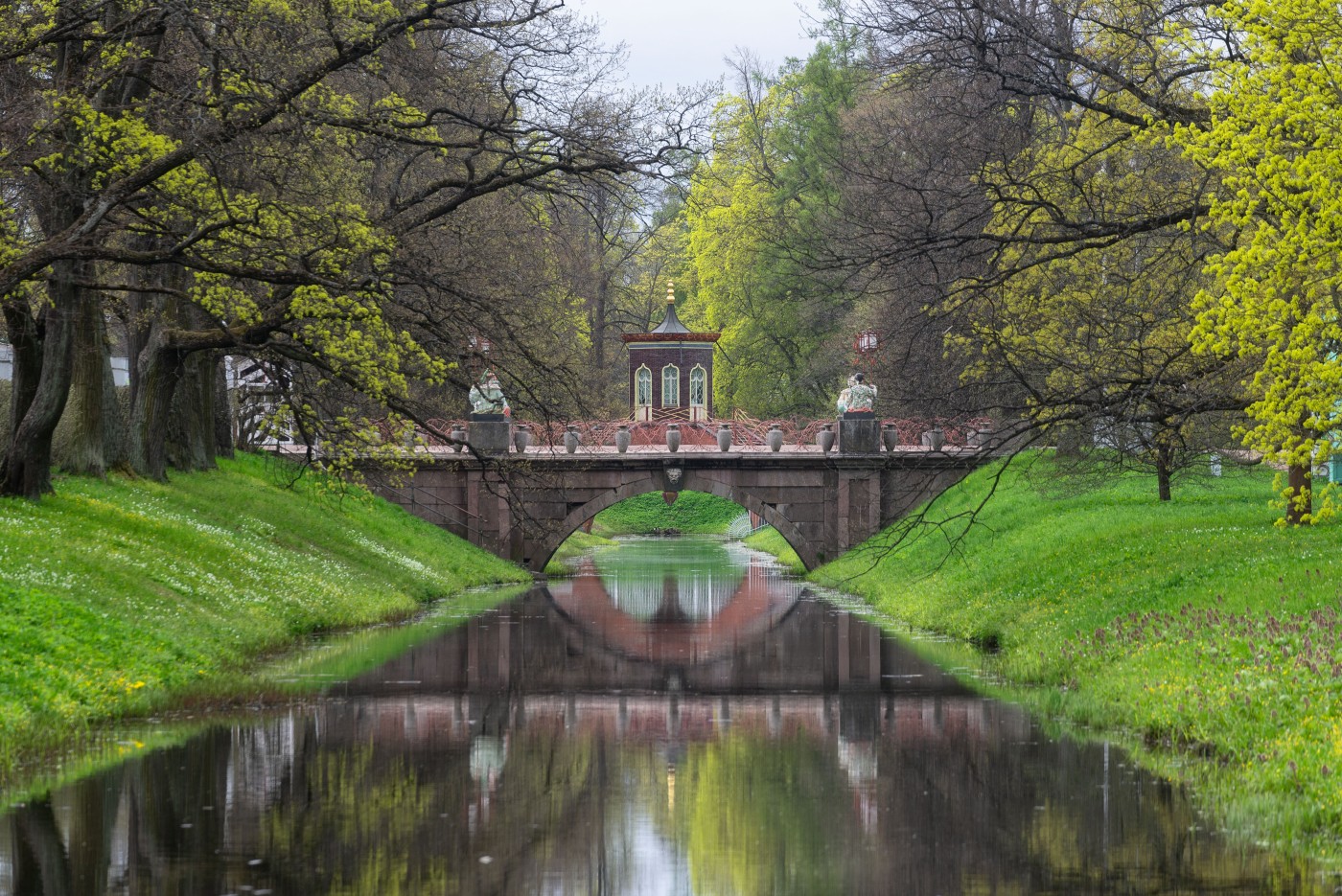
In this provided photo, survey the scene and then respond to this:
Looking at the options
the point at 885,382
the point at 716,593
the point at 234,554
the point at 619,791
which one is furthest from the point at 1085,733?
the point at 885,382

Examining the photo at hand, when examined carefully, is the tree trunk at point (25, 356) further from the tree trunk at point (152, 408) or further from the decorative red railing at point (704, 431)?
the decorative red railing at point (704, 431)

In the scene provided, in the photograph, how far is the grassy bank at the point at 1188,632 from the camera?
35.8 feet

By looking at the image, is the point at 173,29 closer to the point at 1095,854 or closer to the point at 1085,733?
the point at 1085,733

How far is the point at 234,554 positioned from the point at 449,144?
307 inches

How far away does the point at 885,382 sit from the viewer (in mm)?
46531

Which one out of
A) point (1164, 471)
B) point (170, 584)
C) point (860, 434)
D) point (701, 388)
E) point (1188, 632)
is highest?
point (701, 388)

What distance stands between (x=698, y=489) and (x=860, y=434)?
431 centimetres

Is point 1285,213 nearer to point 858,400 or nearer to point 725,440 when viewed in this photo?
point 858,400

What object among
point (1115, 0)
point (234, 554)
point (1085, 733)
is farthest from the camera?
point (234, 554)

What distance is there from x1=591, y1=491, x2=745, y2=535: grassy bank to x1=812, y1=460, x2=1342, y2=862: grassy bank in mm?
45641

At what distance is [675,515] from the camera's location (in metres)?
78.9

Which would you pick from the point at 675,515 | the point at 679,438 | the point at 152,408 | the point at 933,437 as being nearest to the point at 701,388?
the point at 679,438

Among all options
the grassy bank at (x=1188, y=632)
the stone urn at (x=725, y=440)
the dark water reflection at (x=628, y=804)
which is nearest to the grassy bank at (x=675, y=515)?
the stone urn at (x=725, y=440)

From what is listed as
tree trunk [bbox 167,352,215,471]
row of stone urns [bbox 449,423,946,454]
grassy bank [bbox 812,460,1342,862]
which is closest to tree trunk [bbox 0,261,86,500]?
tree trunk [bbox 167,352,215,471]
